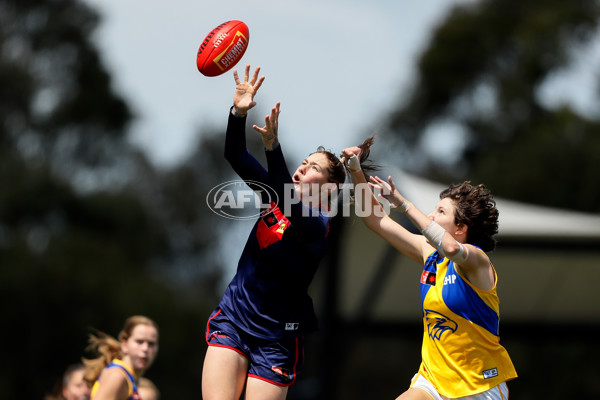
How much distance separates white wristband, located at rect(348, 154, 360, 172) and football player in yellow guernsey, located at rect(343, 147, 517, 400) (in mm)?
242

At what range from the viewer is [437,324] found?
4648 mm

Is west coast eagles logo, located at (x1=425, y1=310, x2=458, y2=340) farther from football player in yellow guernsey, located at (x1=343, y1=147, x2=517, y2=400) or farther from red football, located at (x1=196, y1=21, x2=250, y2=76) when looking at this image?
red football, located at (x1=196, y1=21, x2=250, y2=76)

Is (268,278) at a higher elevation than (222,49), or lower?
lower

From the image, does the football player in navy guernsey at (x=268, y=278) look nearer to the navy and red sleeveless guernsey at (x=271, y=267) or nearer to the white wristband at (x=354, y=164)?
the navy and red sleeveless guernsey at (x=271, y=267)

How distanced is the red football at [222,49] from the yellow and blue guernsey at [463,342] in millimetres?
1800

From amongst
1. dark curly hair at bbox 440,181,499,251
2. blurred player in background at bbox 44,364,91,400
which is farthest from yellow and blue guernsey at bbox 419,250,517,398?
blurred player in background at bbox 44,364,91,400

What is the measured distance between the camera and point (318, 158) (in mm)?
4891

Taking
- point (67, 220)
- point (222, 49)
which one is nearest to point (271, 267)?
point (222, 49)

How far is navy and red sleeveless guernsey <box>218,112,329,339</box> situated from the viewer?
15.2 ft

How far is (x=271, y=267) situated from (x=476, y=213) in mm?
1203

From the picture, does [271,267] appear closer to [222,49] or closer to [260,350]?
[260,350]

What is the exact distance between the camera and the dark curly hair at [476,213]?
4672 millimetres

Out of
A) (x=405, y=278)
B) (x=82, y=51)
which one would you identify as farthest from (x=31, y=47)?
(x=405, y=278)

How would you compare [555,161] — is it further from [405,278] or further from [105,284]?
[105,284]
